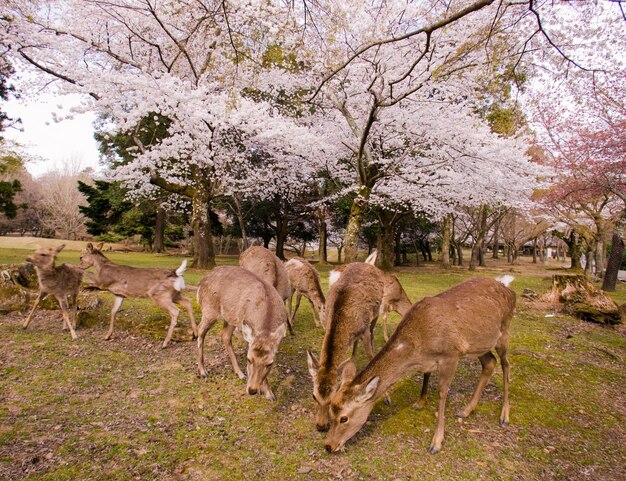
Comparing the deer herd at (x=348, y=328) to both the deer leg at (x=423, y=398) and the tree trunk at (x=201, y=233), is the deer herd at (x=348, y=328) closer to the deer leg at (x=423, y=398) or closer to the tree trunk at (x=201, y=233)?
the deer leg at (x=423, y=398)

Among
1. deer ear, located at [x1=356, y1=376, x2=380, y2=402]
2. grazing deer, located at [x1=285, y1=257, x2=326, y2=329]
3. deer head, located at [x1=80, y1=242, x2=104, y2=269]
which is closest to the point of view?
deer ear, located at [x1=356, y1=376, x2=380, y2=402]

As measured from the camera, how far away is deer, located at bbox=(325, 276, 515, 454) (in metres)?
3.66

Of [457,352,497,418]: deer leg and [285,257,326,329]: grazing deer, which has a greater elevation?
[285,257,326,329]: grazing deer

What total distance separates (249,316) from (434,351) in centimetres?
244

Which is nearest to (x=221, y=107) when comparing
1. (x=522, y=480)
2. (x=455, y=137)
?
(x=455, y=137)

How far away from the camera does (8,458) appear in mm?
3234

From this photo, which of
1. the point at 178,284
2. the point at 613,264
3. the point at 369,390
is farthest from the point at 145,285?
the point at 613,264

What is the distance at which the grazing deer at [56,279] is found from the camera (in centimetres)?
664

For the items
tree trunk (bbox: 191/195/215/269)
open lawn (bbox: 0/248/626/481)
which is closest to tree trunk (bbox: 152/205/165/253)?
tree trunk (bbox: 191/195/215/269)

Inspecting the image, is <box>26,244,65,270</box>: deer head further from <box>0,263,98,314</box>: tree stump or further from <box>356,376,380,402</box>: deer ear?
<box>356,376,380,402</box>: deer ear

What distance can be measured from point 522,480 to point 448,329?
1464 mm

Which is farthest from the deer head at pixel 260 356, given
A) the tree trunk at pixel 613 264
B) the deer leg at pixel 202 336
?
the tree trunk at pixel 613 264

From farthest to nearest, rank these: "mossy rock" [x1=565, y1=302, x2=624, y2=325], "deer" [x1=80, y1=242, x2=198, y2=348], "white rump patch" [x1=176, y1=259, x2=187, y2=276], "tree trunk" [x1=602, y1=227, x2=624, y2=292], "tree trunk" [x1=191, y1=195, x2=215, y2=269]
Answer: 1. "tree trunk" [x1=191, y1=195, x2=215, y2=269]
2. "tree trunk" [x1=602, y1=227, x2=624, y2=292]
3. "mossy rock" [x1=565, y1=302, x2=624, y2=325]
4. "deer" [x1=80, y1=242, x2=198, y2=348]
5. "white rump patch" [x1=176, y1=259, x2=187, y2=276]

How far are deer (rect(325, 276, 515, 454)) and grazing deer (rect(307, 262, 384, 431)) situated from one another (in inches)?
5.5
